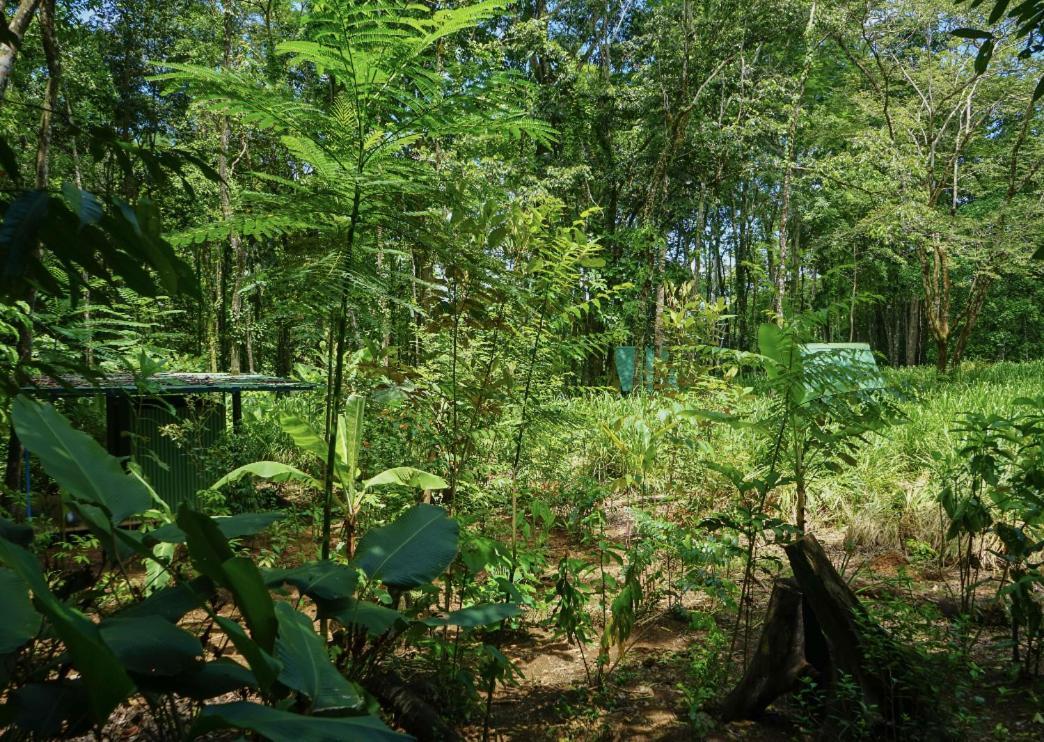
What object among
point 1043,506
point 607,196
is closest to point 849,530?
point 1043,506

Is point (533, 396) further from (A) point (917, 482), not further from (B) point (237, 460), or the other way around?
(A) point (917, 482)

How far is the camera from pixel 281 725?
27.8 inches

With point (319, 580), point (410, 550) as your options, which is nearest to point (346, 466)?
point (410, 550)

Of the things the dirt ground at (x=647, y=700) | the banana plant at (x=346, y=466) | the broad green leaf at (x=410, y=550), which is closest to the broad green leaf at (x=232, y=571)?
the broad green leaf at (x=410, y=550)

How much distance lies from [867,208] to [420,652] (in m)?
16.1

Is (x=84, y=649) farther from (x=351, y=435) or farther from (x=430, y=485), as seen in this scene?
(x=351, y=435)

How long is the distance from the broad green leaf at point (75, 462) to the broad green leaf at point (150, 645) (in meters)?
0.28

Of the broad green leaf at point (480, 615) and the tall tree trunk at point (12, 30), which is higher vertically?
the tall tree trunk at point (12, 30)

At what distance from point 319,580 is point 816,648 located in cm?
212

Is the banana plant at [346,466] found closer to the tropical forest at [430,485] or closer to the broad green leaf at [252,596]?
the tropical forest at [430,485]

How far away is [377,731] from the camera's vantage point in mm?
774

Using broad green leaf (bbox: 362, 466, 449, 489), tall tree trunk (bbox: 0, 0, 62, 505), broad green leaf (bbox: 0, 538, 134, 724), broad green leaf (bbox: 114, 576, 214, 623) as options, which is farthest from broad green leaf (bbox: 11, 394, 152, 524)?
tall tree trunk (bbox: 0, 0, 62, 505)

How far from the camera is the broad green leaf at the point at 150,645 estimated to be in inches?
30.3

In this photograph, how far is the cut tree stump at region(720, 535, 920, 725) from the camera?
2271mm
